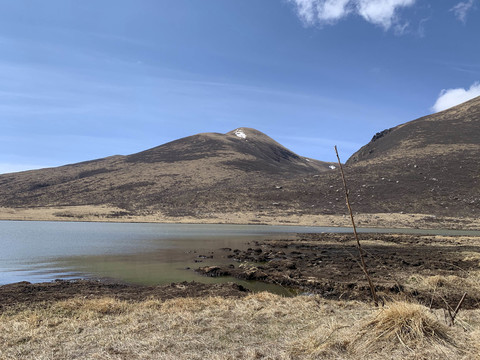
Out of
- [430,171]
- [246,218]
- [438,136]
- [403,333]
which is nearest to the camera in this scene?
[403,333]

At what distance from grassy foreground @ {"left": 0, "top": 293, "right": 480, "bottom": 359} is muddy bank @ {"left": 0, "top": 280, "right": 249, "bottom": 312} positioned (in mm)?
2008

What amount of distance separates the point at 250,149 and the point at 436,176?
107 m

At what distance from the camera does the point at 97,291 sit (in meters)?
12.1

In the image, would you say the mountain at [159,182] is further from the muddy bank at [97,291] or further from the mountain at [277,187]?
the muddy bank at [97,291]

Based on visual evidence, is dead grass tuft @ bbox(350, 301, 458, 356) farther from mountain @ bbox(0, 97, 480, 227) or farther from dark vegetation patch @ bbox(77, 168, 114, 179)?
dark vegetation patch @ bbox(77, 168, 114, 179)

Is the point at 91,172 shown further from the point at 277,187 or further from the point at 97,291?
the point at 97,291

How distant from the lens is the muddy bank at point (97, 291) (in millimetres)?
10643

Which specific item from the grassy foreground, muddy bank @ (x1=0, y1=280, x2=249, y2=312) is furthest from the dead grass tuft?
muddy bank @ (x1=0, y1=280, x2=249, y2=312)

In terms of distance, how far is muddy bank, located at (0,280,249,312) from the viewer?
10643 mm

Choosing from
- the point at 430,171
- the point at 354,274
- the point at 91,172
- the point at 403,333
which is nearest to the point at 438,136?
the point at 430,171

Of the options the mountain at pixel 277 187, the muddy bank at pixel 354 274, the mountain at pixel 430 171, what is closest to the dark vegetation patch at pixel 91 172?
the mountain at pixel 277 187

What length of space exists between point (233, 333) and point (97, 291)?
301 inches

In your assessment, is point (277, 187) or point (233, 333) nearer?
point (233, 333)

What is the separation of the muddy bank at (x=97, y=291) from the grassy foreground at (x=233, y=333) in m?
2.01
